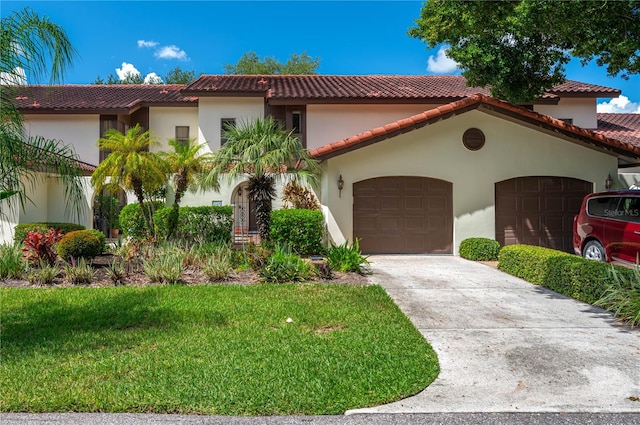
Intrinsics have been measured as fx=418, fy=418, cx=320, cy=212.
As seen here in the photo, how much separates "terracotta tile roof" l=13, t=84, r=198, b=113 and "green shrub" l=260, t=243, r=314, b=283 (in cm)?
1236

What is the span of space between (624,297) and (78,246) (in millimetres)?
11740

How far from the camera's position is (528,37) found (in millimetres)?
11469

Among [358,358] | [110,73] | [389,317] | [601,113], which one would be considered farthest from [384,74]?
[110,73]

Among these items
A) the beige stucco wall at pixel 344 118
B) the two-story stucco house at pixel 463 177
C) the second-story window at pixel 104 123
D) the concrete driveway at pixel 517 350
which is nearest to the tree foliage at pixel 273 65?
the second-story window at pixel 104 123

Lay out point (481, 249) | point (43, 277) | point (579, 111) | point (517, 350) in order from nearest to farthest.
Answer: point (517, 350)
point (43, 277)
point (481, 249)
point (579, 111)

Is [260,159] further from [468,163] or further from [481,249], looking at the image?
[481,249]

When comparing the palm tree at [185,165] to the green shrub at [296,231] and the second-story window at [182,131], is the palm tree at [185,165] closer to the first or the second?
the green shrub at [296,231]

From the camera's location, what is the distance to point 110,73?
130 ft

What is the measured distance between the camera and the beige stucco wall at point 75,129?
1917cm

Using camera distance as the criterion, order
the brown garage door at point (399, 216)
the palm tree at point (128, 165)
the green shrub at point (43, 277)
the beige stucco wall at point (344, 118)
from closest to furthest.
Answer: the green shrub at point (43, 277), the palm tree at point (128, 165), the brown garage door at point (399, 216), the beige stucco wall at point (344, 118)

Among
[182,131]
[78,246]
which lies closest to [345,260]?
[78,246]

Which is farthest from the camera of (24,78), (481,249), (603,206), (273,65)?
(273,65)

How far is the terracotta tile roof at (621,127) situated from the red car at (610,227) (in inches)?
364

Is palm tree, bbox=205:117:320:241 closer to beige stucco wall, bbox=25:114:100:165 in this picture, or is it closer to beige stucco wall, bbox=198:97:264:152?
beige stucco wall, bbox=198:97:264:152
